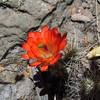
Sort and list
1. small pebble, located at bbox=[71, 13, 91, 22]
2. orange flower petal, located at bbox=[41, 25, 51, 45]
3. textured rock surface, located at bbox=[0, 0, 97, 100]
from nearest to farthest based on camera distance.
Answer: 1. orange flower petal, located at bbox=[41, 25, 51, 45]
2. textured rock surface, located at bbox=[0, 0, 97, 100]
3. small pebble, located at bbox=[71, 13, 91, 22]

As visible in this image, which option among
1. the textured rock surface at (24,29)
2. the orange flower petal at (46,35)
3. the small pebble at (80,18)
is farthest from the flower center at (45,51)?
the small pebble at (80,18)

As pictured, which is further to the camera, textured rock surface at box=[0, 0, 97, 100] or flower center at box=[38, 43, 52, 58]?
textured rock surface at box=[0, 0, 97, 100]

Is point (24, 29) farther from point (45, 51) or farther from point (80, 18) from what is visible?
point (80, 18)

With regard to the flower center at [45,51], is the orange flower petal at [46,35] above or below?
above

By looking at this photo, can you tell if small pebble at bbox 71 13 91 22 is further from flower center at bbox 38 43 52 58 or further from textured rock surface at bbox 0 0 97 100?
flower center at bbox 38 43 52 58

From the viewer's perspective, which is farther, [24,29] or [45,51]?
[24,29]

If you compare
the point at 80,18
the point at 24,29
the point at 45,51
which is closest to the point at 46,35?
the point at 45,51

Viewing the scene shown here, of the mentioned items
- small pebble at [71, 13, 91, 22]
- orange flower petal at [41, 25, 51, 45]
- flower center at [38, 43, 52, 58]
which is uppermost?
small pebble at [71, 13, 91, 22]

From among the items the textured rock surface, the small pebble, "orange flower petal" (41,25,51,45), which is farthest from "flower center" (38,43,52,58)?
the small pebble

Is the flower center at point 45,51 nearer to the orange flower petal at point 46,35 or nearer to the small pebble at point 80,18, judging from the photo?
the orange flower petal at point 46,35
